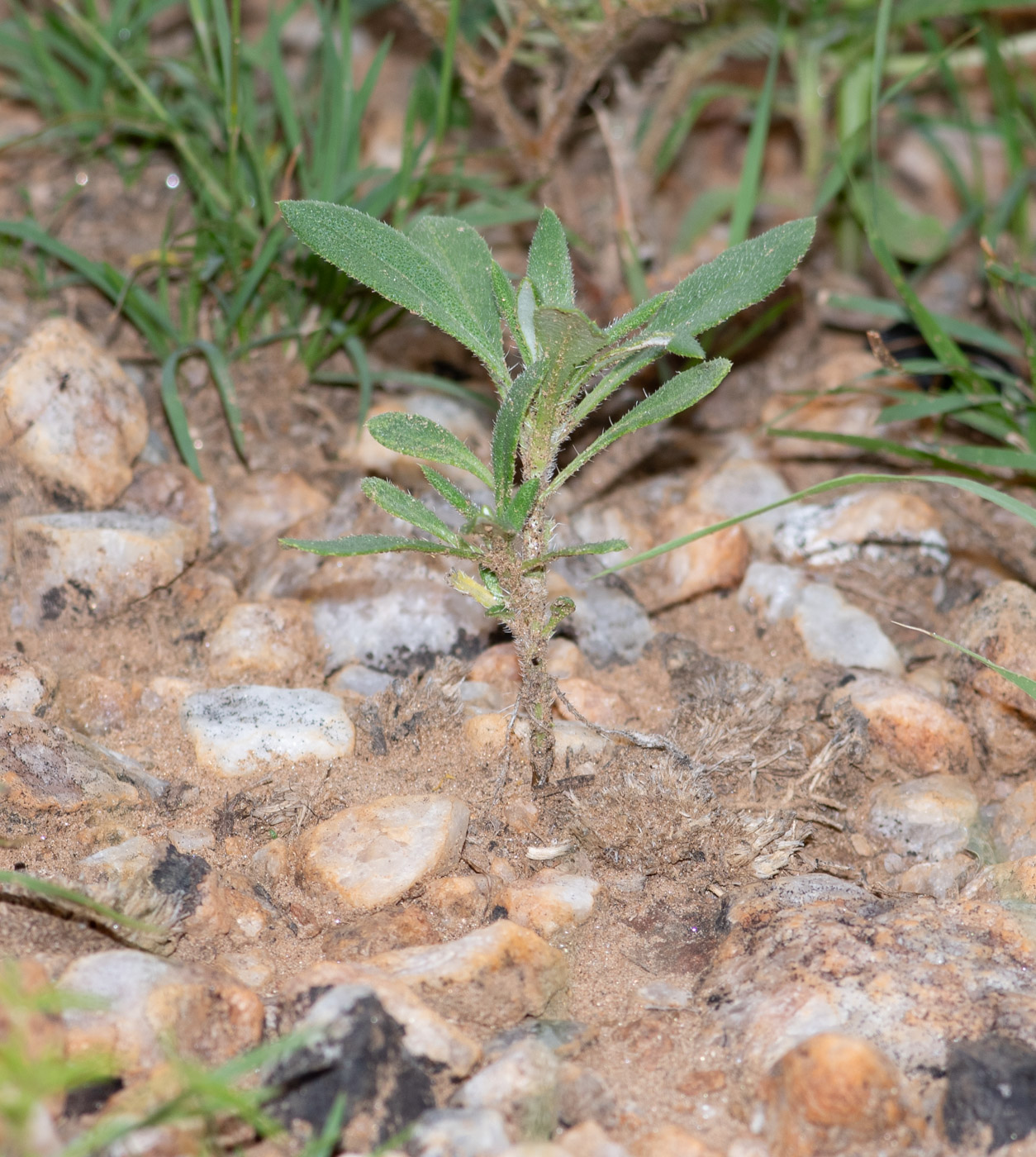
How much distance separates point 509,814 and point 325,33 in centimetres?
199

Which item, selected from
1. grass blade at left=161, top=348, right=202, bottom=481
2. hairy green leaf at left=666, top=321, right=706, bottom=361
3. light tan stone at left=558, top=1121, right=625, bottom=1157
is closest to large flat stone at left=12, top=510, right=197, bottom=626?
grass blade at left=161, top=348, right=202, bottom=481

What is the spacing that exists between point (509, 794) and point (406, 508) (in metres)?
0.53

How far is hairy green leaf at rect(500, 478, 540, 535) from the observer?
151 centimetres

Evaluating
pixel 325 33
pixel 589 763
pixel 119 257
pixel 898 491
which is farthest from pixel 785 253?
pixel 119 257

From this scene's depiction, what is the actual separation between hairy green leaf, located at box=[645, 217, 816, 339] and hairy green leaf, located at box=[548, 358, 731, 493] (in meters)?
0.06

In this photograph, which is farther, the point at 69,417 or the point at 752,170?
the point at 752,170

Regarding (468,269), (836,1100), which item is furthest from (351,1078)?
(468,269)

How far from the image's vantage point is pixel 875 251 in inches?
97.4

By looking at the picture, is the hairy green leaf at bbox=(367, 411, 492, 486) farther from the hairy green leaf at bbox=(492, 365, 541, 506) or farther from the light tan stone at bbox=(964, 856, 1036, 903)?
the light tan stone at bbox=(964, 856, 1036, 903)

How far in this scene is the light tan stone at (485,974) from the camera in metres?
1.47

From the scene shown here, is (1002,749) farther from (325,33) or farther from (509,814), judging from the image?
(325,33)

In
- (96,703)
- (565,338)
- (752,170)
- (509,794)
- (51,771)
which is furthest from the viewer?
(752,170)

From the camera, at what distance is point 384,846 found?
169cm

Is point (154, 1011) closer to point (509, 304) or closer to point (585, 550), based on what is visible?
point (585, 550)
